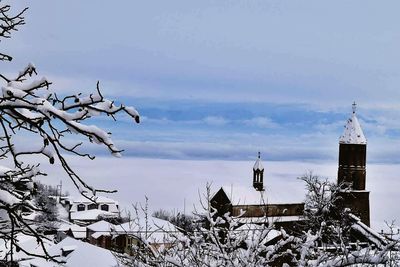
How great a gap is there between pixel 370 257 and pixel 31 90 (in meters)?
5.42

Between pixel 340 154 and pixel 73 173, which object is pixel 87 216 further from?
pixel 73 173

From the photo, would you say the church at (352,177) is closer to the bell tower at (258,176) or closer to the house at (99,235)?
the bell tower at (258,176)

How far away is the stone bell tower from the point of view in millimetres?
50500

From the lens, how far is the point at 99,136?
3.20 metres

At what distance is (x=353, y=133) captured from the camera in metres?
52.3

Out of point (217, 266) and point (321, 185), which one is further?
point (321, 185)

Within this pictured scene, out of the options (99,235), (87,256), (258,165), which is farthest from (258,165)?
(87,256)

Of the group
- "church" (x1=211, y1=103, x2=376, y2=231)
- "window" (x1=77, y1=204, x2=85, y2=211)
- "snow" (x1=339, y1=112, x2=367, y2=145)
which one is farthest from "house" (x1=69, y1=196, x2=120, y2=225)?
"snow" (x1=339, y1=112, x2=367, y2=145)

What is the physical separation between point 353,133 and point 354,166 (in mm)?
3099

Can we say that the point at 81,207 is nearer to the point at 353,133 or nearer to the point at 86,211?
the point at 86,211

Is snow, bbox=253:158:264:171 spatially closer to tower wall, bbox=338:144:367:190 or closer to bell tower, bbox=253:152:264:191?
bell tower, bbox=253:152:264:191

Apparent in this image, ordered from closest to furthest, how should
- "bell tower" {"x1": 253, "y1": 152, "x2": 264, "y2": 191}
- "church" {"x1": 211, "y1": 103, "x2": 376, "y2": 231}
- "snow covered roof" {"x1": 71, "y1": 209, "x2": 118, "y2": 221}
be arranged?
"church" {"x1": 211, "y1": 103, "x2": 376, "y2": 231} < "bell tower" {"x1": 253, "y1": 152, "x2": 264, "y2": 191} < "snow covered roof" {"x1": 71, "y1": 209, "x2": 118, "y2": 221}

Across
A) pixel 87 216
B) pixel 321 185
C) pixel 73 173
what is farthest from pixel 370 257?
pixel 87 216

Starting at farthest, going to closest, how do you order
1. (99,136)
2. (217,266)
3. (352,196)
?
(352,196)
(217,266)
(99,136)
